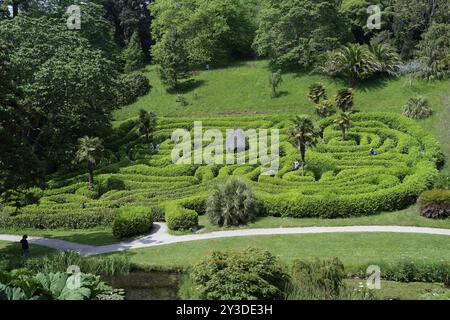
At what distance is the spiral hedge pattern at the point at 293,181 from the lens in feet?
109

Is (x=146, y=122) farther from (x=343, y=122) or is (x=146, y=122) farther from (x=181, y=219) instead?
(x=343, y=122)

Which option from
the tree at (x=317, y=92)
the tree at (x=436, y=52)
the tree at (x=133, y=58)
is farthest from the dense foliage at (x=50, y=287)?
the tree at (x=133, y=58)

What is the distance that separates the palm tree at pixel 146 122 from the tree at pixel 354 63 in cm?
2173

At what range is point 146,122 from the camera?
162 feet

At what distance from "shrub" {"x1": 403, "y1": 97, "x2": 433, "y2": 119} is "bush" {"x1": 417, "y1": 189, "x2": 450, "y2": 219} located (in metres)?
16.5

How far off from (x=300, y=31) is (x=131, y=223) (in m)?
40.7

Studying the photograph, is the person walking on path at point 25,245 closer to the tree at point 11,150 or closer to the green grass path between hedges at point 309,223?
the tree at point 11,150

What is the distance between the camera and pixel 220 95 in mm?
62125

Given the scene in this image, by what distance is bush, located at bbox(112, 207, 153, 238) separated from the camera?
3234 centimetres
